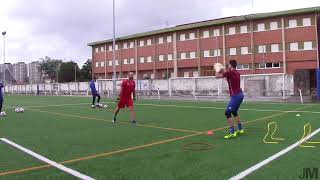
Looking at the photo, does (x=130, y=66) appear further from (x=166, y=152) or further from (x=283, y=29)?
(x=166, y=152)

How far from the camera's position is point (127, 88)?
1539cm

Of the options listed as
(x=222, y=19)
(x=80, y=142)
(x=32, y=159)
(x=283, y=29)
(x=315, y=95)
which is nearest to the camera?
(x=32, y=159)

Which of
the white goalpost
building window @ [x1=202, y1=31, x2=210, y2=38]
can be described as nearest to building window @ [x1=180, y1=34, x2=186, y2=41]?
building window @ [x1=202, y1=31, x2=210, y2=38]

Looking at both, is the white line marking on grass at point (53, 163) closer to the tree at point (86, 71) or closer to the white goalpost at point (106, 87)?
the white goalpost at point (106, 87)

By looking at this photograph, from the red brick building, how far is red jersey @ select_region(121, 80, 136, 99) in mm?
40329

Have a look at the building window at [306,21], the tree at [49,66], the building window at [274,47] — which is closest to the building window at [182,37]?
the building window at [274,47]

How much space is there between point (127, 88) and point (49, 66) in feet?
419

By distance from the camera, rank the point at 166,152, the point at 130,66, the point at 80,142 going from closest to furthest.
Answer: the point at 166,152
the point at 80,142
the point at 130,66

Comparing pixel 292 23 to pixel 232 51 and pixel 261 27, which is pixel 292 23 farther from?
pixel 232 51

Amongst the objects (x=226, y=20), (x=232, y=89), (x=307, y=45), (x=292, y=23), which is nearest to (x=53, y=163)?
(x=232, y=89)

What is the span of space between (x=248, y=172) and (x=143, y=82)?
130 ft

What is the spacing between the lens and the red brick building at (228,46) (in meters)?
60.3

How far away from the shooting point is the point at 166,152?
8.80 m

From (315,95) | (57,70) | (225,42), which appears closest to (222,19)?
(225,42)
